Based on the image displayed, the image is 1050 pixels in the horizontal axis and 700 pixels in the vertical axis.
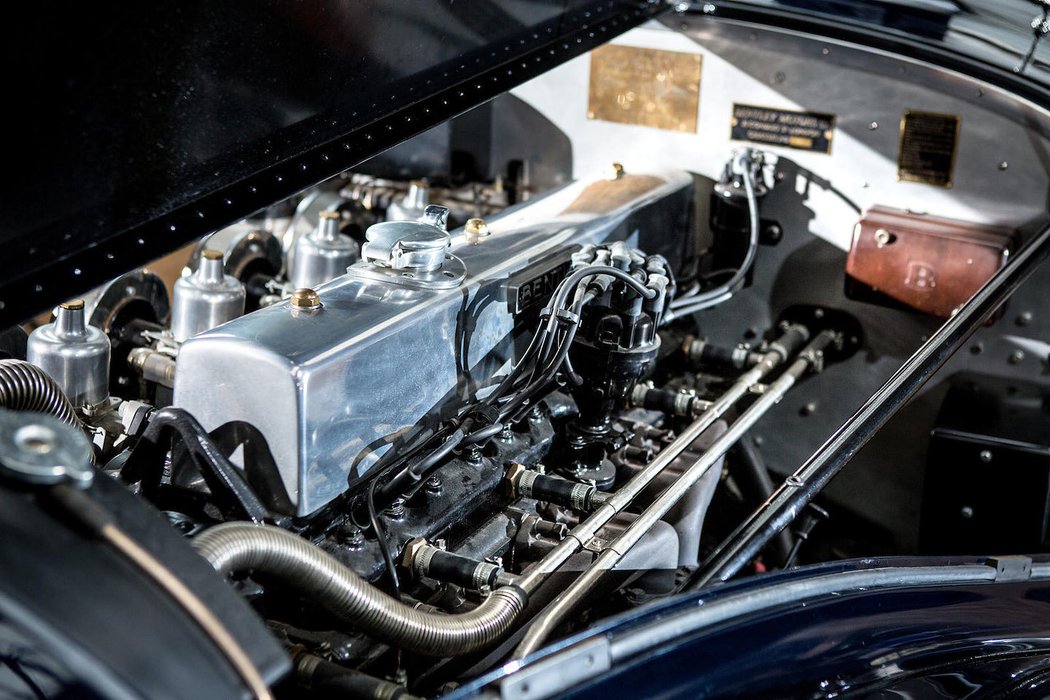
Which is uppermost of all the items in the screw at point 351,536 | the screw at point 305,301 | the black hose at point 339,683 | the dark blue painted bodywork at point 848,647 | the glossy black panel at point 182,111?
the glossy black panel at point 182,111

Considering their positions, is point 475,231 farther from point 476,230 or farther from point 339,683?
point 339,683

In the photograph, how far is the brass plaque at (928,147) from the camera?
7.57 ft

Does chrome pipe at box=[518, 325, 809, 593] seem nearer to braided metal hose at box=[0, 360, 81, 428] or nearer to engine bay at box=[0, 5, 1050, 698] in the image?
engine bay at box=[0, 5, 1050, 698]

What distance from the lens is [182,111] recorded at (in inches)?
52.5

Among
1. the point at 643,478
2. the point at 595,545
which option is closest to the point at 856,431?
the point at 643,478

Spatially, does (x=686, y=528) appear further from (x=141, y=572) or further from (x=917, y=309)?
(x=141, y=572)

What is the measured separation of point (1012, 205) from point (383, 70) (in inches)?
54.5

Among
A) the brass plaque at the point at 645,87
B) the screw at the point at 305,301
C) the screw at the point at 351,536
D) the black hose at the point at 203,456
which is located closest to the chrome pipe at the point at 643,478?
the screw at the point at 351,536

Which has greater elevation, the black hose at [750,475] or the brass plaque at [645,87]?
the brass plaque at [645,87]

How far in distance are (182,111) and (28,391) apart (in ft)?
1.43

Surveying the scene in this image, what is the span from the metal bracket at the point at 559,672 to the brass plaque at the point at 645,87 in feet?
5.54

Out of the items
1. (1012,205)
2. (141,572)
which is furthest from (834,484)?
(141,572)

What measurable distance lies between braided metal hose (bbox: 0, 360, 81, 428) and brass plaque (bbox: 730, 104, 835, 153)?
1611 millimetres

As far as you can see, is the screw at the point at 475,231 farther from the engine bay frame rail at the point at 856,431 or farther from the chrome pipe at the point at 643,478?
the engine bay frame rail at the point at 856,431
